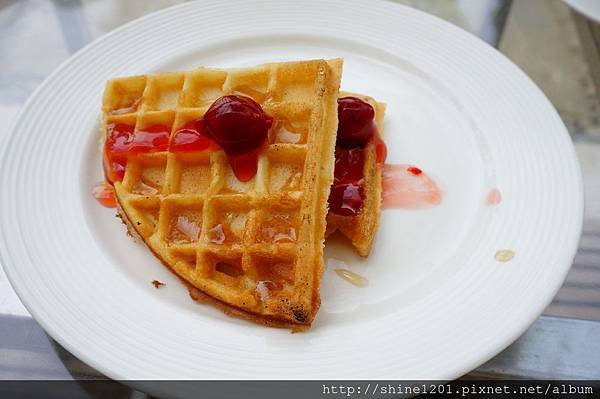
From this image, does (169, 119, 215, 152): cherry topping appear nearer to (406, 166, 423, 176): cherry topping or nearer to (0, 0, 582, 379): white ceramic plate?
(0, 0, 582, 379): white ceramic plate

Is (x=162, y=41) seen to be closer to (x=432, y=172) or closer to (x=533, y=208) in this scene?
(x=432, y=172)

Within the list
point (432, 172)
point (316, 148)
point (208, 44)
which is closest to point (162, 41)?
point (208, 44)

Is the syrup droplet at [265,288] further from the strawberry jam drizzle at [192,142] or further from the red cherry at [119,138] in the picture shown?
the red cherry at [119,138]

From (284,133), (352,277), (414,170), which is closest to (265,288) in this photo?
(352,277)

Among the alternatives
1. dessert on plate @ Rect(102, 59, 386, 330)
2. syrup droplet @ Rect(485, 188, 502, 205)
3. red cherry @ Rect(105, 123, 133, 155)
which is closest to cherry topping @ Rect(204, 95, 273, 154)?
dessert on plate @ Rect(102, 59, 386, 330)

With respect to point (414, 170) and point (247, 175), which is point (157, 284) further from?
point (414, 170)
